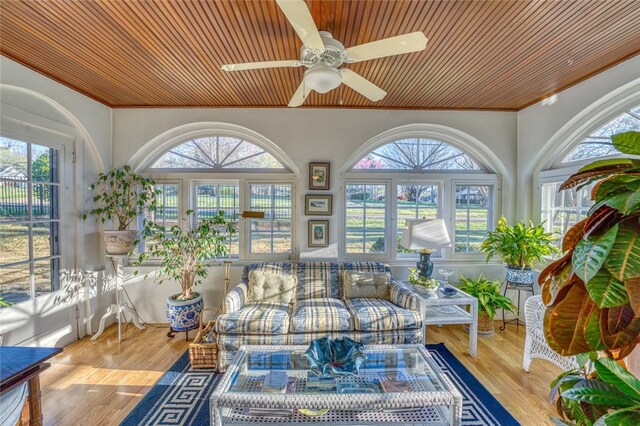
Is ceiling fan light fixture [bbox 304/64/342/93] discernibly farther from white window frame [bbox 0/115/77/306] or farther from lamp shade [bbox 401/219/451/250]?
white window frame [bbox 0/115/77/306]

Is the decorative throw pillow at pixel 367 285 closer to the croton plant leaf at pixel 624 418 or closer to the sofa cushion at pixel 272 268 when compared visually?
Answer: the sofa cushion at pixel 272 268

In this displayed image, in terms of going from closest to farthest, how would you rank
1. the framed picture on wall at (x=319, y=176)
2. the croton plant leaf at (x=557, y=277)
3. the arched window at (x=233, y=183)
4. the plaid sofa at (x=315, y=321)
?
the croton plant leaf at (x=557, y=277), the plaid sofa at (x=315, y=321), the framed picture on wall at (x=319, y=176), the arched window at (x=233, y=183)

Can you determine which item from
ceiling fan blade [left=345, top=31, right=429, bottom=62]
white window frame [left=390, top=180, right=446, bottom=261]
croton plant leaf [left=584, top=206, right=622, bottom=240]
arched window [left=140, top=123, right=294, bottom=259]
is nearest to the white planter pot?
arched window [left=140, top=123, right=294, bottom=259]

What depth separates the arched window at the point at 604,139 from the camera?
2.58 m

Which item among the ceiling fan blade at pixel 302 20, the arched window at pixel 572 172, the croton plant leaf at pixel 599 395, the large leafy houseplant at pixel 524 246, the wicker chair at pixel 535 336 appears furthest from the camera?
the large leafy houseplant at pixel 524 246

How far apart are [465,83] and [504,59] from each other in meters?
0.48

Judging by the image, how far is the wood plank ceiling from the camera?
5.81 ft

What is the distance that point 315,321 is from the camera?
252 centimetres

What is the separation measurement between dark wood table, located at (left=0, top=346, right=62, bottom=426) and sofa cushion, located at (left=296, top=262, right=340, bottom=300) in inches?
81.0

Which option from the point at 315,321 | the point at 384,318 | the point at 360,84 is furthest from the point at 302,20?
the point at 384,318

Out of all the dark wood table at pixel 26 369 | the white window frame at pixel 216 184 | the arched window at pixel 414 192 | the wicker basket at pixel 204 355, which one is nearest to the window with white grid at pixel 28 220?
the white window frame at pixel 216 184

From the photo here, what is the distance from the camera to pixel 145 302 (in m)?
3.49

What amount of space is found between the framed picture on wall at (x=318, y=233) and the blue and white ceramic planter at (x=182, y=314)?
1.49m

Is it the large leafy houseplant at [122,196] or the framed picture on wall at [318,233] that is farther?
the framed picture on wall at [318,233]
